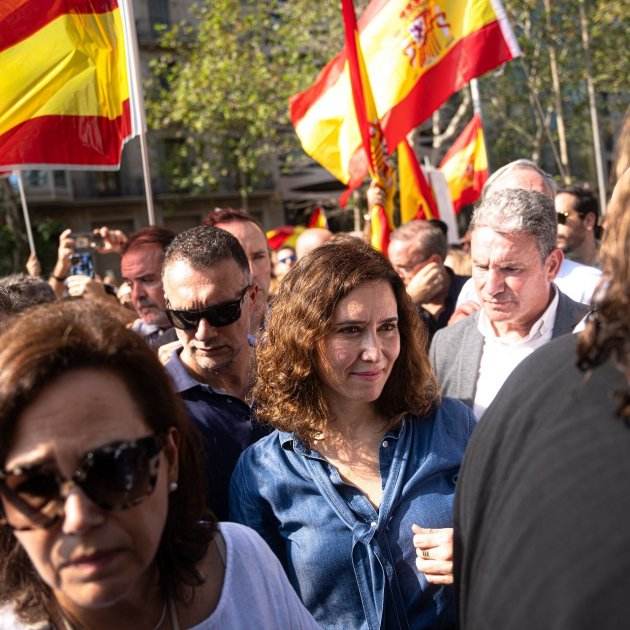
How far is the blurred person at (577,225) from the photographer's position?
19.4ft

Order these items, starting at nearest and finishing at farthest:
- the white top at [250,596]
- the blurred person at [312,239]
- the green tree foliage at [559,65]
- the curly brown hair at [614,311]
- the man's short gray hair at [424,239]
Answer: the curly brown hair at [614,311], the white top at [250,596], the man's short gray hair at [424,239], the blurred person at [312,239], the green tree foliage at [559,65]

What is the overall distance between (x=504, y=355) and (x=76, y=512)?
2291 mm

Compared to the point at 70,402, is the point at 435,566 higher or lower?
lower

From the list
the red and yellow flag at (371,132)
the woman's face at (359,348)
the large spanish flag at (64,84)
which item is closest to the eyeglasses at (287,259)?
the red and yellow flag at (371,132)

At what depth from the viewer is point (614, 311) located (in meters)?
1.10

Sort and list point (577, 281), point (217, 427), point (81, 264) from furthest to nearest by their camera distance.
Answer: point (81, 264) < point (577, 281) < point (217, 427)

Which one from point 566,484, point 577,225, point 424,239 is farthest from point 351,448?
point 577,225

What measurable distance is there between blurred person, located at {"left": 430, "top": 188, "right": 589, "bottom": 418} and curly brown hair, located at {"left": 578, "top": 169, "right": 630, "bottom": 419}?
2282mm

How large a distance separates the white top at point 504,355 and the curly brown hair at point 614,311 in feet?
7.50

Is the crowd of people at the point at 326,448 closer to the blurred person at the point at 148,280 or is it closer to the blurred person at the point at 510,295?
the blurred person at the point at 510,295

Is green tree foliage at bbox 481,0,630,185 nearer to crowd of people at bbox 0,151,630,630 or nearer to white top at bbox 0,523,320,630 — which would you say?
crowd of people at bbox 0,151,630,630

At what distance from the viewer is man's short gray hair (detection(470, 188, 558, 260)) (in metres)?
3.47

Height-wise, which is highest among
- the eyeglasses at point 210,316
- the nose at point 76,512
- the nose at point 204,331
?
the eyeglasses at point 210,316

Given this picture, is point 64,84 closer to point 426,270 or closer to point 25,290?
point 25,290
